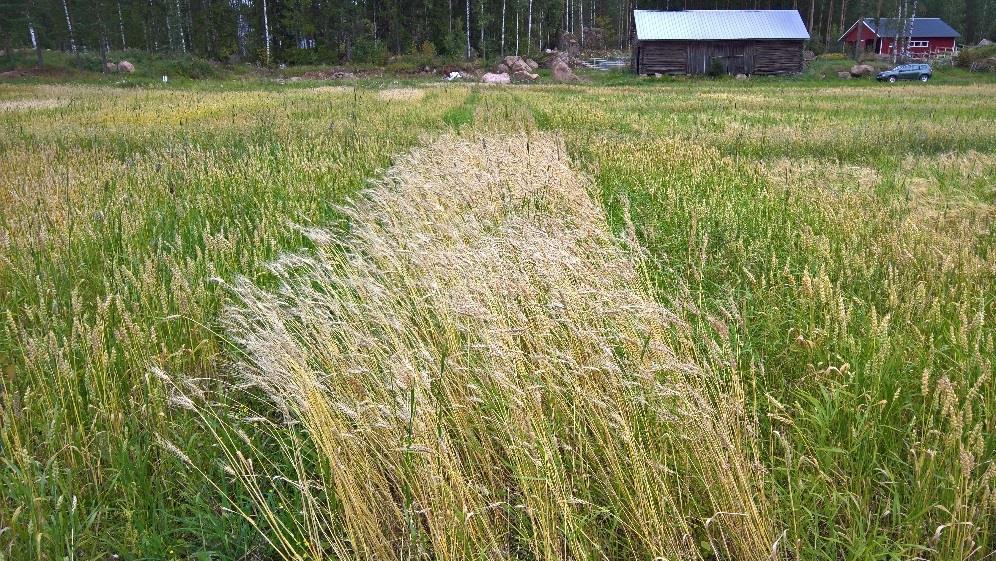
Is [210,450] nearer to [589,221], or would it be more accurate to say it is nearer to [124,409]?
[124,409]

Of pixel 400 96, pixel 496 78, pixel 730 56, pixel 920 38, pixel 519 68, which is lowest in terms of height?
pixel 400 96

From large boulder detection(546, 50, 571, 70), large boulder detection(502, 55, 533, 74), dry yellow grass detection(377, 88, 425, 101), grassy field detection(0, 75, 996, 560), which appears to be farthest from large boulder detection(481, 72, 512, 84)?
grassy field detection(0, 75, 996, 560)

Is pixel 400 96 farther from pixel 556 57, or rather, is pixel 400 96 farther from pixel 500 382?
pixel 556 57

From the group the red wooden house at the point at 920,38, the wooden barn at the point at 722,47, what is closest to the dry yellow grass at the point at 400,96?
the wooden barn at the point at 722,47

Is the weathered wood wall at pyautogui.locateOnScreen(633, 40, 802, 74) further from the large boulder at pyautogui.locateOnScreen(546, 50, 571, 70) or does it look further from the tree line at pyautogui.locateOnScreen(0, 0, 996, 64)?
the tree line at pyautogui.locateOnScreen(0, 0, 996, 64)

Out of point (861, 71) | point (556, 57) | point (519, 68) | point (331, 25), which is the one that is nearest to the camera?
point (861, 71)

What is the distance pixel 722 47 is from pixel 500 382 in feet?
164

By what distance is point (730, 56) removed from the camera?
47250 millimetres

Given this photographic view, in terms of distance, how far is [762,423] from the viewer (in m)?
3.05

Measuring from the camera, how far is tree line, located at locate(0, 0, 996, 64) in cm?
5731

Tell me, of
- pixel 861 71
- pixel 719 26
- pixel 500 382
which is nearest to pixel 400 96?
pixel 500 382

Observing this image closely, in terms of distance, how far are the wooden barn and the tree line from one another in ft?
39.5

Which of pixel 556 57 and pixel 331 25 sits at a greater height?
pixel 331 25

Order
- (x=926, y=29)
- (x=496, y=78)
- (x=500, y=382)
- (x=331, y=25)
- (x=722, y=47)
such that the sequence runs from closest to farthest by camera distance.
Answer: (x=500, y=382)
(x=722, y=47)
(x=496, y=78)
(x=331, y=25)
(x=926, y=29)
